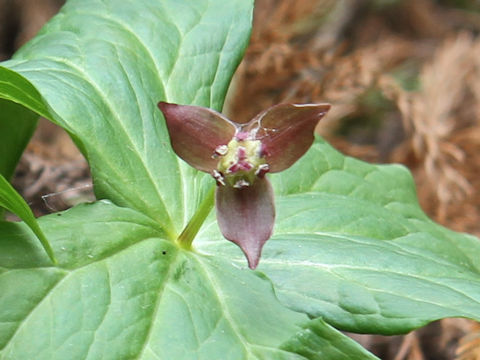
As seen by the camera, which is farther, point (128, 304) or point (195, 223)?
point (195, 223)

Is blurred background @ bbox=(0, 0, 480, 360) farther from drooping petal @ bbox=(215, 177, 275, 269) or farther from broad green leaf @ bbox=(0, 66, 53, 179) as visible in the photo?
drooping petal @ bbox=(215, 177, 275, 269)

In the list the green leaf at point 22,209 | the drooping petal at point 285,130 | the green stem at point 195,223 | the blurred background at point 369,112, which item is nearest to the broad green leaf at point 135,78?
the green stem at point 195,223

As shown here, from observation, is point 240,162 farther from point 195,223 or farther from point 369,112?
point 369,112

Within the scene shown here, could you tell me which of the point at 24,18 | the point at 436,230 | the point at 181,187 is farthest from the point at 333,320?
the point at 24,18

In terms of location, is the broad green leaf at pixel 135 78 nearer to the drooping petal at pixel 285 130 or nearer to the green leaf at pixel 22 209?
the green leaf at pixel 22 209

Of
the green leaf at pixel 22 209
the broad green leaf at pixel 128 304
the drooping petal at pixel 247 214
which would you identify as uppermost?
the green leaf at pixel 22 209

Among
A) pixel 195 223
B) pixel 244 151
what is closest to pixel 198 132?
pixel 244 151

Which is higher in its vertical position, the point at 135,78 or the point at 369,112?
the point at 135,78
